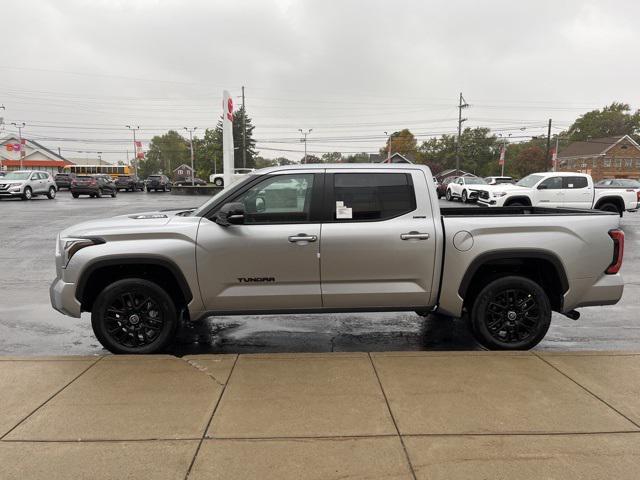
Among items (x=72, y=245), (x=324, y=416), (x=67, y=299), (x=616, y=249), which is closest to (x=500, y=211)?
(x=616, y=249)

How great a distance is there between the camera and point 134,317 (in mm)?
4469

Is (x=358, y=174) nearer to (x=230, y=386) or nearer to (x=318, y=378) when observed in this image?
(x=318, y=378)

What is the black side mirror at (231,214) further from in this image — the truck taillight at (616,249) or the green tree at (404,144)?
the green tree at (404,144)

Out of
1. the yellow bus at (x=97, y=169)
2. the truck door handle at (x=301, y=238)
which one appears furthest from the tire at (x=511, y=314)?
the yellow bus at (x=97, y=169)

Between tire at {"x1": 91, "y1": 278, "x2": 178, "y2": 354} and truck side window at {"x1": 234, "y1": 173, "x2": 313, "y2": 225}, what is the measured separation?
3.69 ft

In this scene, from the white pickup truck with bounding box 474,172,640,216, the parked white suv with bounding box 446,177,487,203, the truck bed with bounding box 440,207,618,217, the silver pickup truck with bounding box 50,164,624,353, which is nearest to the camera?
the silver pickup truck with bounding box 50,164,624,353

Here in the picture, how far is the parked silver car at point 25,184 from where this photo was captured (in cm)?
2736

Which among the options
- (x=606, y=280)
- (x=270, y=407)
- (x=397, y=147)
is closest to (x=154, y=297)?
(x=270, y=407)

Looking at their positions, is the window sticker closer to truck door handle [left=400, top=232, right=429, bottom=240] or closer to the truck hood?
truck door handle [left=400, top=232, right=429, bottom=240]

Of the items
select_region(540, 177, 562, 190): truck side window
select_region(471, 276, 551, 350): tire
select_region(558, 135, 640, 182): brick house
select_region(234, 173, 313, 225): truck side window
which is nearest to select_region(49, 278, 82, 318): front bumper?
select_region(234, 173, 313, 225): truck side window

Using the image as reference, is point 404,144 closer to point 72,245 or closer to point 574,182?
point 574,182

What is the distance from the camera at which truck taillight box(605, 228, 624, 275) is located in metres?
4.56

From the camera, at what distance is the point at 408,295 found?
4504 mm

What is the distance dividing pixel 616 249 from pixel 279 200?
323cm
